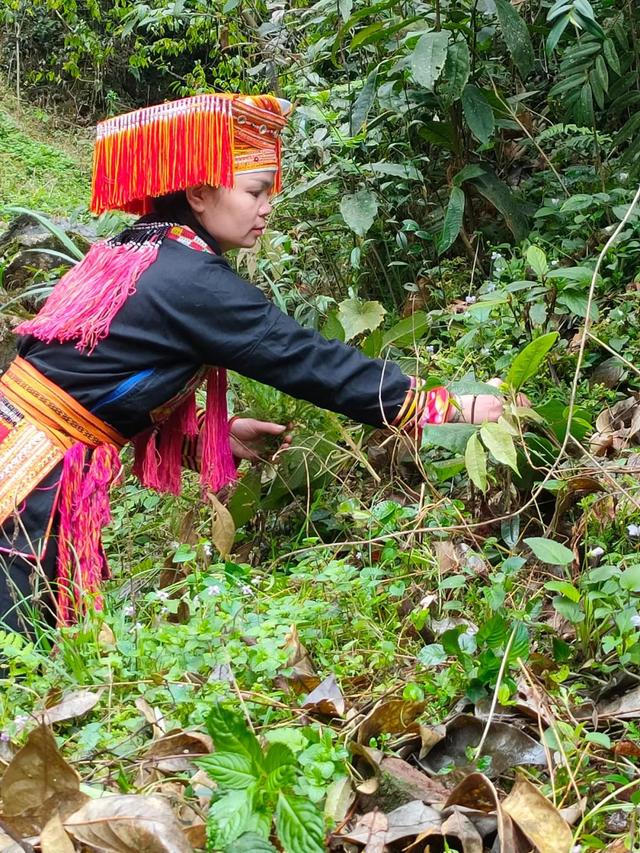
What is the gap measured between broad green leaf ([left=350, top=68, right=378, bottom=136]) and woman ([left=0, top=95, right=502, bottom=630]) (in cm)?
86

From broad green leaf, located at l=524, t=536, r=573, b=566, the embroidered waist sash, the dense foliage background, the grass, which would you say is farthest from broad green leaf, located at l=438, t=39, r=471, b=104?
the grass

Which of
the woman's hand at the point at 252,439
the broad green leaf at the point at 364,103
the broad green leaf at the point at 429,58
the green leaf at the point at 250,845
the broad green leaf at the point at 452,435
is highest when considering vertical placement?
the broad green leaf at the point at 429,58

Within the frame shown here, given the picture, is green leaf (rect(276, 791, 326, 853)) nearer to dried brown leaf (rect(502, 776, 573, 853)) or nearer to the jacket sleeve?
dried brown leaf (rect(502, 776, 573, 853))

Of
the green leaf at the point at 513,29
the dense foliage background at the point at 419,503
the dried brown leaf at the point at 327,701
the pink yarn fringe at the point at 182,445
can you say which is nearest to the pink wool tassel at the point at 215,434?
the pink yarn fringe at the point at 182,445

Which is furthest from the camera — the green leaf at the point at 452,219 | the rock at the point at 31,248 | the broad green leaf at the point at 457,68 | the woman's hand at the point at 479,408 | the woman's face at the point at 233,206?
the rock at the point at 31,248

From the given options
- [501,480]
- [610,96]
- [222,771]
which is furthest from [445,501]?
[610,96]

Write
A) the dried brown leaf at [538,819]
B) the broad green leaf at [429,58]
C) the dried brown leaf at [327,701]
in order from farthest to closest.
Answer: the broad green leaf at [429,58] < the dried brown leaf at [327,701] < the dried brown leaf at [538,819]

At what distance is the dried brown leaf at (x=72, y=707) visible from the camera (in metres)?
1.44

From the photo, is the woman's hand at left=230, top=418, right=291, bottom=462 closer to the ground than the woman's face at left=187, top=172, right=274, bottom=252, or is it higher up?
closer to the ground

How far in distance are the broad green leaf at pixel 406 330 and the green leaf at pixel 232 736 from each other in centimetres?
169

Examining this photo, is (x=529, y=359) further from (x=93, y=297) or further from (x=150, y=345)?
(x=93, y=297)

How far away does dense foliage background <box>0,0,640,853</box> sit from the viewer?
4.32ft

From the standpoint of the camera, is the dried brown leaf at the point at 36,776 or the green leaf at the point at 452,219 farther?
the green leaf at the point at 452,219

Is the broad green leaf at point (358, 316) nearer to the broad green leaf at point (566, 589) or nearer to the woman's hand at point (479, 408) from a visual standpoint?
the woman's hand at point (479, 408)
